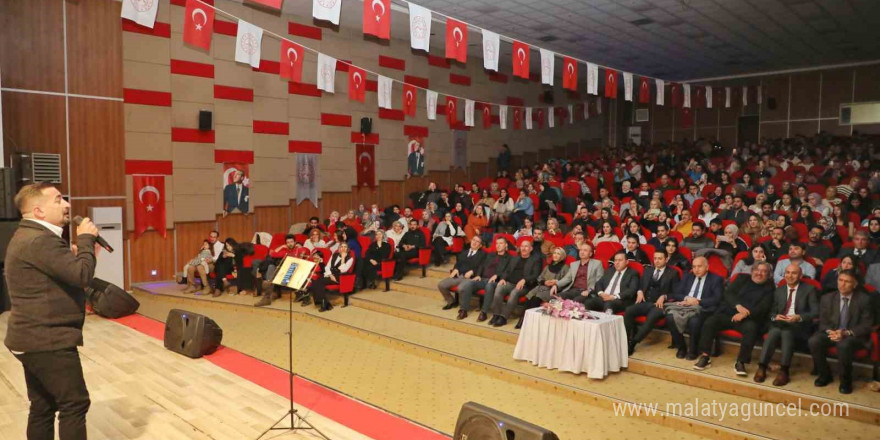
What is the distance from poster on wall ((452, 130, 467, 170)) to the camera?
14234mm

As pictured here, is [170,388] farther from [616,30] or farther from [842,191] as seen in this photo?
[616,30]

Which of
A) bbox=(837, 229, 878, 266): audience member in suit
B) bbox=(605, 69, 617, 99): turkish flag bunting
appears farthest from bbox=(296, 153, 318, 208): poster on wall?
bbox=(837, 229, 878, 266): audience member in suit

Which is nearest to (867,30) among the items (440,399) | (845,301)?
(845,301)

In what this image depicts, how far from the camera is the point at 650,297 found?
590 cm

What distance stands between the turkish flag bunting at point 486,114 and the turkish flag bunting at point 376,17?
8.25 meters

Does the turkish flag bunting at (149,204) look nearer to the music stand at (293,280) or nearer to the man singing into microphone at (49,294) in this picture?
the music stand at (293,280)

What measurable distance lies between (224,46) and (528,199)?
6021 mm

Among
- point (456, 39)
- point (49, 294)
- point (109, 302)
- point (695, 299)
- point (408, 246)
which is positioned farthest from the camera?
point (408, 246)

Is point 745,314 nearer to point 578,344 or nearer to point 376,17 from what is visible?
point 578,344

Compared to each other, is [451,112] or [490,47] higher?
[490,47]

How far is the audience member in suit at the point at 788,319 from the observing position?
4.67 m

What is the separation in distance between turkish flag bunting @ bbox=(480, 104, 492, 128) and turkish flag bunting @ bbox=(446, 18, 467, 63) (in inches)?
282

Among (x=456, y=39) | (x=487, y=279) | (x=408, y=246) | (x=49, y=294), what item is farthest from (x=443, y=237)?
(x=49, y=294)

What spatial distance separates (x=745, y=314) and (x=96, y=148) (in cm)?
926
